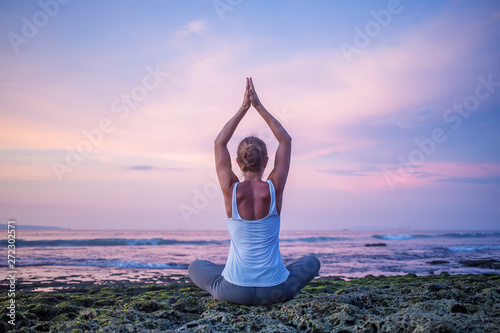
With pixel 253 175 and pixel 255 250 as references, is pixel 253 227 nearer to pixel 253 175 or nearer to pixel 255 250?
pixel 255 250

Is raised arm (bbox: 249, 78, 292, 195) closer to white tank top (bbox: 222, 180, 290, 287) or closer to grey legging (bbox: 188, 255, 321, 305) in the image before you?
white tank top (bbox: 222, 180, 290, 287)

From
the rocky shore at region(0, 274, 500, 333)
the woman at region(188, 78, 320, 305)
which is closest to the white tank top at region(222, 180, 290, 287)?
the woman at region(188, 78, 320, 305)

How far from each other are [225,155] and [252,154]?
33cm

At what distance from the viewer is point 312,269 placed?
371 centimetres

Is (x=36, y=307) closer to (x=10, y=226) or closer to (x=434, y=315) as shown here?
(x=10, y=226)

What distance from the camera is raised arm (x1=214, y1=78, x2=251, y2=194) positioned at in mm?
3373

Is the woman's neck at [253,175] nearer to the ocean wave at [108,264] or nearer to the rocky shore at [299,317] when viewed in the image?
the rocky shore at [299,317]

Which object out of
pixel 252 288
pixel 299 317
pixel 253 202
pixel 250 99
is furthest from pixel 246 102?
pixel 299 317

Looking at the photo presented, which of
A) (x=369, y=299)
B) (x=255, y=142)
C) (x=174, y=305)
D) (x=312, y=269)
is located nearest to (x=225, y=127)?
(x=255, y=142)

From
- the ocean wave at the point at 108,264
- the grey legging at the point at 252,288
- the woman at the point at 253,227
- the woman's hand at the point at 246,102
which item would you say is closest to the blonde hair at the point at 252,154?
the woman at the point at 253,227

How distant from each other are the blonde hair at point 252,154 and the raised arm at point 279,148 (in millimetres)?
146

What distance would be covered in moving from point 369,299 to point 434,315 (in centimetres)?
128

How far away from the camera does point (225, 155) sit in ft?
11.6

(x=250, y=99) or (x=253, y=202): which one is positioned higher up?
(x=250, y=99)
